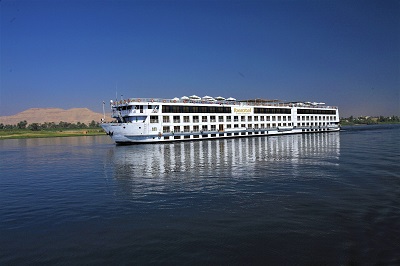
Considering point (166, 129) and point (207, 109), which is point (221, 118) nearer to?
point (207, 109)

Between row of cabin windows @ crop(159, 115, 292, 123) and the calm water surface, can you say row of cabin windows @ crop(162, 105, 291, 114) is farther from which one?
the calm water surface

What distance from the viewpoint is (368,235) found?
11.9 meters

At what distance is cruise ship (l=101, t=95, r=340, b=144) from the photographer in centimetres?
6366

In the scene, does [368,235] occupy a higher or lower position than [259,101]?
lower

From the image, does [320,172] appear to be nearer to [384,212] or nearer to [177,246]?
[384,212]

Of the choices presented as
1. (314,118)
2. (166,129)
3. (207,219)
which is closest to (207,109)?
(166,129)

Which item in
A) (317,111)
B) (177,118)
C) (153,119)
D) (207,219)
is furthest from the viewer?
(317,111)

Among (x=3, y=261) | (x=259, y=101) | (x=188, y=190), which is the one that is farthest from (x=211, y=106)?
(x=3, y=261)

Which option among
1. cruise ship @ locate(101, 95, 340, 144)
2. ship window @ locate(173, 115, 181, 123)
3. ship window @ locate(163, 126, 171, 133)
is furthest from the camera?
ship window @ locate(173, 115, 181, 123)

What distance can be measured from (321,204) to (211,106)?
207 ft

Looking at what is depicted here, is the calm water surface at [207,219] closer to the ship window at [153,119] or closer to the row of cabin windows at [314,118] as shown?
the ship window at [153,119]

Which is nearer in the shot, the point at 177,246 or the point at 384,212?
the point at 177,246

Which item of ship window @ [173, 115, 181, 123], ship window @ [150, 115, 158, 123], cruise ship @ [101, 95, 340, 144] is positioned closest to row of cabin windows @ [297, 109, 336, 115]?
cruise ship @ [101, 95, 340, 144]

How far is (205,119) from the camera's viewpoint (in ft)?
253
